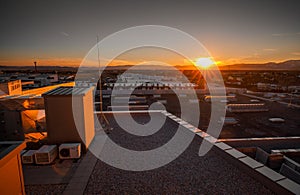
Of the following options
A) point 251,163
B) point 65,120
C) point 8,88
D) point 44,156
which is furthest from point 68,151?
point 8,88

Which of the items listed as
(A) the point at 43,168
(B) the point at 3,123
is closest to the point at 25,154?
(A) the point at 43,168

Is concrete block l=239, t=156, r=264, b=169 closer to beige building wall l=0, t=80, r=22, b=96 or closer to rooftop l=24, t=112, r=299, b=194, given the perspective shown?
rooftop l=24, t=112, r=299, b=194

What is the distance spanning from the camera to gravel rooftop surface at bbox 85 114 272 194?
2975mm

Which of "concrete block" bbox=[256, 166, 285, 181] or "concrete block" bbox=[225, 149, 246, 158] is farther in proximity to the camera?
"concrete block" bbox=[225, 149, 246, 158]

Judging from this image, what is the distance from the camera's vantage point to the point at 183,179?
3.28 metres

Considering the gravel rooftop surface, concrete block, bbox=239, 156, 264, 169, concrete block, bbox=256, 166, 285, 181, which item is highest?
concrete block, bbox=239, 156, 264, 169

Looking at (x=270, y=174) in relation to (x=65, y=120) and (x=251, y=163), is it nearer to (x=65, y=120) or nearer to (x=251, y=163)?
(x=251, y=163)

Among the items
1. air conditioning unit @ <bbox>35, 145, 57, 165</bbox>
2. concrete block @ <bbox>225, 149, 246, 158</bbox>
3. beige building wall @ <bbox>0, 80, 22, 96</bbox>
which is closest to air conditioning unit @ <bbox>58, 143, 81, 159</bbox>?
air conditioning unit @ <bbox>35, 145, 57, 165</bbox>

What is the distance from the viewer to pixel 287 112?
60.6 feet

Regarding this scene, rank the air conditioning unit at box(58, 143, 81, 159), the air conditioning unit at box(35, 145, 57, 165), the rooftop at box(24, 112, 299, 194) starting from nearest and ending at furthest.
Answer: the rooftop at box(24, 112, 299, 194), the air conditioning unit at box(35, 145, 57, 165), the air conditioning unit at box(58, 143, 81, 159)

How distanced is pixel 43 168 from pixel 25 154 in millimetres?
558

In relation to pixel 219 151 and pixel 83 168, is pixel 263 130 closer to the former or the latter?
pixel 219 151

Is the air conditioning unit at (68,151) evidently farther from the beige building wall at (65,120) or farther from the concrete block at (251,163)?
the concrete block at (251,163)

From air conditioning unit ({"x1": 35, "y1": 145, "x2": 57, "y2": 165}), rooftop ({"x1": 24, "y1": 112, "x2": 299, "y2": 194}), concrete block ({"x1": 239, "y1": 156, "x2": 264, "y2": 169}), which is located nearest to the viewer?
rooftop ({"x1": 24, "y1": 112, "x2": 299, "y2": 194})
